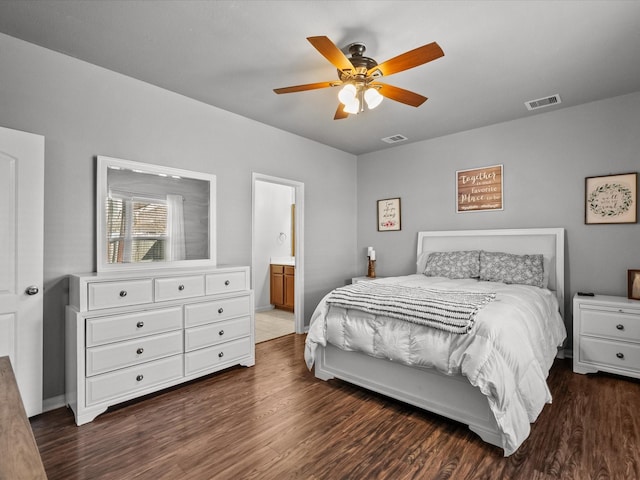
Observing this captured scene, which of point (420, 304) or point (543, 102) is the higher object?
point (543, 102)

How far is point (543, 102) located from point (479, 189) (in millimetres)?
1132

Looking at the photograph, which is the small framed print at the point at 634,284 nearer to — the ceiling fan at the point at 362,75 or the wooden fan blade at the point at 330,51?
the ceiling fan at the point at 362,75

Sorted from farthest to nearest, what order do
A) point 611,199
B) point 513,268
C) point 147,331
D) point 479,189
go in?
point 479,189
point 513,268
point 611,199
point 147,331

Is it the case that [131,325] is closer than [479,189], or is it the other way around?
[131,325]

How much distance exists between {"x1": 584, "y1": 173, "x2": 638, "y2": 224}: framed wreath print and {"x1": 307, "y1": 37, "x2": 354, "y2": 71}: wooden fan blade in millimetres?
2885

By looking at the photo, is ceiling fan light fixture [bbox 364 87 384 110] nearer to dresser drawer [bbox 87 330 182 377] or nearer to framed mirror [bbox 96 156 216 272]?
framed mirror [bbox 96 156 216 272]

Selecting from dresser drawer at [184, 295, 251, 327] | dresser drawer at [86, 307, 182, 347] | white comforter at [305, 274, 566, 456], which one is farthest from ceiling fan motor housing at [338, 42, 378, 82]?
dresser drawer at [86, 307, 182, 347]

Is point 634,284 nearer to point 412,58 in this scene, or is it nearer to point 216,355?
point 412,58

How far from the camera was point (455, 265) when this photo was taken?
3.94m

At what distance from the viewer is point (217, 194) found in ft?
11.7

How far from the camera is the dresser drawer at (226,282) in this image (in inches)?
119

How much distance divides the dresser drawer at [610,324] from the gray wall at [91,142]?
3.37 m

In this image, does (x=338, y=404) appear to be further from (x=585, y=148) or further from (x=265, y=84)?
(x=585, y=148)

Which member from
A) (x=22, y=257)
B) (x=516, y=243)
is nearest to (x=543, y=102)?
(x=516, y=243)
